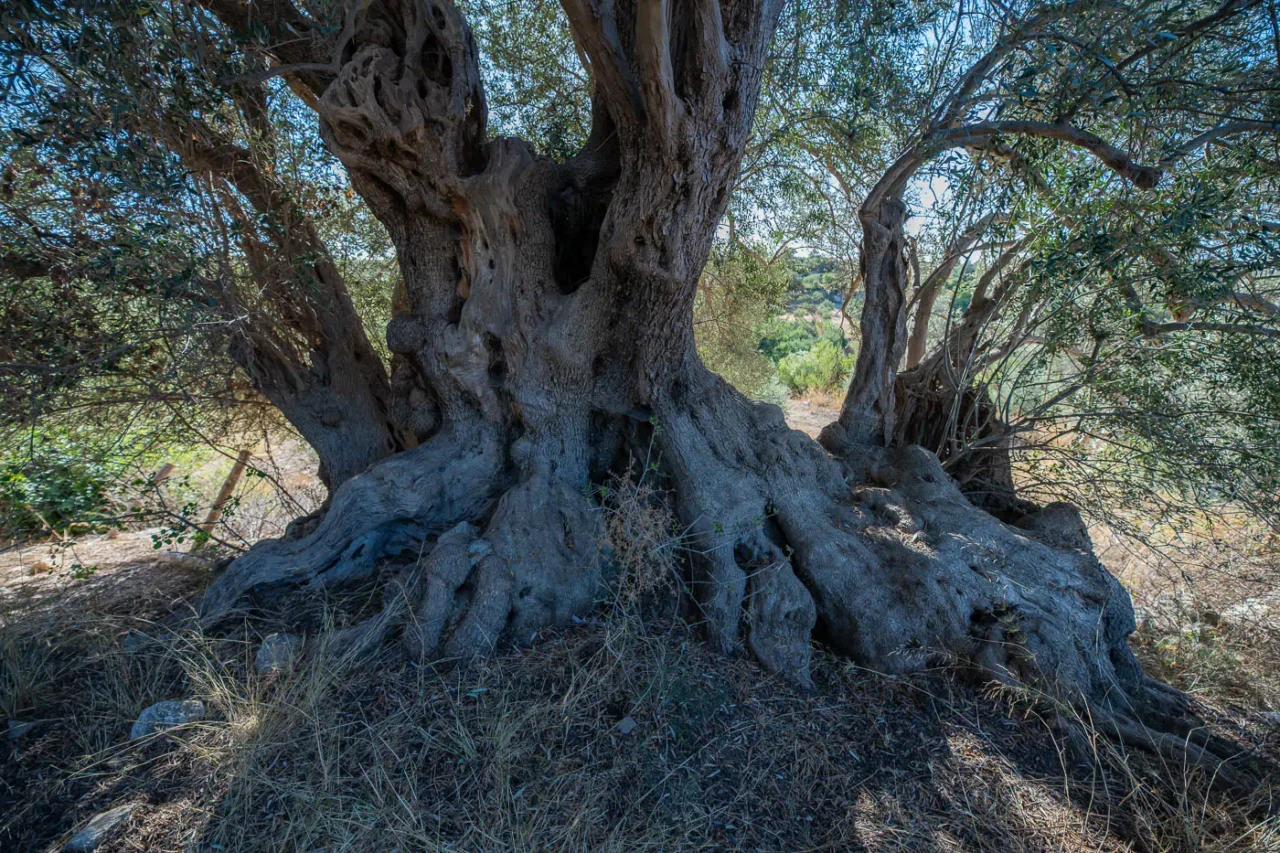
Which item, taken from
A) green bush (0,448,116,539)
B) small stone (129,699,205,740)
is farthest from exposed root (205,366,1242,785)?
green bush (0,448,116,539)

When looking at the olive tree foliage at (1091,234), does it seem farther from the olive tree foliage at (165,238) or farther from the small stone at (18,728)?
the small stone at (18,728)

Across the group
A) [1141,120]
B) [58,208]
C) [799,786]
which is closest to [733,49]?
[1141,120]

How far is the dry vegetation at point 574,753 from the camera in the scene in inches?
85.2

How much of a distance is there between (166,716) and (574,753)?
1.73 meters

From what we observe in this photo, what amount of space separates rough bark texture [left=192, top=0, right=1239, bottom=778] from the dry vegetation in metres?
0.22

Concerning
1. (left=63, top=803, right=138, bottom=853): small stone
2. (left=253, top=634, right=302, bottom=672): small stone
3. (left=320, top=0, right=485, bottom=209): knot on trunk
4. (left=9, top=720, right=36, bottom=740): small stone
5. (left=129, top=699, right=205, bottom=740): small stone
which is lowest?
(left=63, top=803, right=138, bottom=853): small stone

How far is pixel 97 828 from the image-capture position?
6.70ft

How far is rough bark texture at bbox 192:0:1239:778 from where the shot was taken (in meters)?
3.03

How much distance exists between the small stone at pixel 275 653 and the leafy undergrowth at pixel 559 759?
0.05 meters

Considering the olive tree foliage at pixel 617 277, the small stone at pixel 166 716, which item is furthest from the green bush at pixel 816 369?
the small stone at pixel 166 716

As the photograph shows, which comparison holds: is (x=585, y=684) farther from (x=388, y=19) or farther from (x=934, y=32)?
(x=934, y=32)

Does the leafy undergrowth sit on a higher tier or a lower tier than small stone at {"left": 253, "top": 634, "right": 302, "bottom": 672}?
lower

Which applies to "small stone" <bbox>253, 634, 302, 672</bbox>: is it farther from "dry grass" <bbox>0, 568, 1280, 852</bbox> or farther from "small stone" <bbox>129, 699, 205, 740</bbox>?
"small stone" <bbox>129, 699, 205, 740</bbox>

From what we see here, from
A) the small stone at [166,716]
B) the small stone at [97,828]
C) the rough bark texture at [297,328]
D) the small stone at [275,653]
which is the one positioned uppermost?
the rough bark texture at [297,328]
